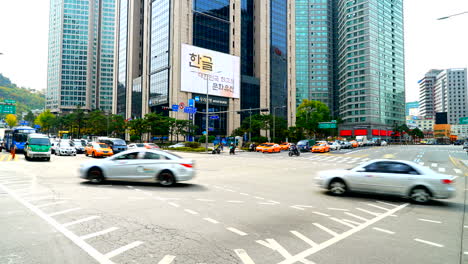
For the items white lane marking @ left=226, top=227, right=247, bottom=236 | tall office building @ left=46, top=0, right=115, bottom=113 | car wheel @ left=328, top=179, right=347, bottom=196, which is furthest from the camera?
tall office building @ left=46, top=0, right=115, bottom=113

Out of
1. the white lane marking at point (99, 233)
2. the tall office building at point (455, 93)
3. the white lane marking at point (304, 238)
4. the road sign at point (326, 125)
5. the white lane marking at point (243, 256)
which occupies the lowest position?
the white lane marking at point (304, 238)

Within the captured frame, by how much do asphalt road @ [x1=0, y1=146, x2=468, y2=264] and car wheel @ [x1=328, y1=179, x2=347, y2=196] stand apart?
33 cm

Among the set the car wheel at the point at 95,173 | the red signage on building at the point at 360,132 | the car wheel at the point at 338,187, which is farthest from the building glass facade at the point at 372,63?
the car wheel at the point at 95,173

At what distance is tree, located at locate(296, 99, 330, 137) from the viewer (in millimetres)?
73375

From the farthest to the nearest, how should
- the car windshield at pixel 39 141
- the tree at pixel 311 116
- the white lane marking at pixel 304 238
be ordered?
the tree at pixel 311 116
the car windshield at pixel 39 141
the white lane marking at pixel 304 238

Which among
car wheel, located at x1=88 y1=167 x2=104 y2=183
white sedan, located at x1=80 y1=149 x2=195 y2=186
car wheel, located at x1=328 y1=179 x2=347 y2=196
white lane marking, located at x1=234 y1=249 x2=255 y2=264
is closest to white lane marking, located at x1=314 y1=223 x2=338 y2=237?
white lane marking, located at x1=234 y1=249 x2=255 y2=264

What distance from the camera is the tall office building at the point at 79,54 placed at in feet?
462

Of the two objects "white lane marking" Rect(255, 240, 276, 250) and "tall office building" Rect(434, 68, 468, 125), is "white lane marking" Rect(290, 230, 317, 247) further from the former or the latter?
"tall office building" Rect(434, 68, 468, 125)

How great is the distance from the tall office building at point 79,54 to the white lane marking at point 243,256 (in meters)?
152

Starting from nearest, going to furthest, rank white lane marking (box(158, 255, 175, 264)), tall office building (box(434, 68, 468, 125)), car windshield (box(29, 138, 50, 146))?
white lane marking (box(158, 255, 175, 264)), car windshield (box(29, 138, 50, 146)), tall office building (box(434, 68, 468, 125))

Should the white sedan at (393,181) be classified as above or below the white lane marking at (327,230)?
above

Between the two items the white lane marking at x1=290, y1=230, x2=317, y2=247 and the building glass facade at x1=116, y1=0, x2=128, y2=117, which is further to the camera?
the building glass facade at x1=116, y1=0, x2=128, y2=117

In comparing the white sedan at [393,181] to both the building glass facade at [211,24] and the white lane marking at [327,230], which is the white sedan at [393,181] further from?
the building glass facade at [211,24]

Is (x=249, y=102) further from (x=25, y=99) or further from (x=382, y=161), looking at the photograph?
(x=25, y=99)
